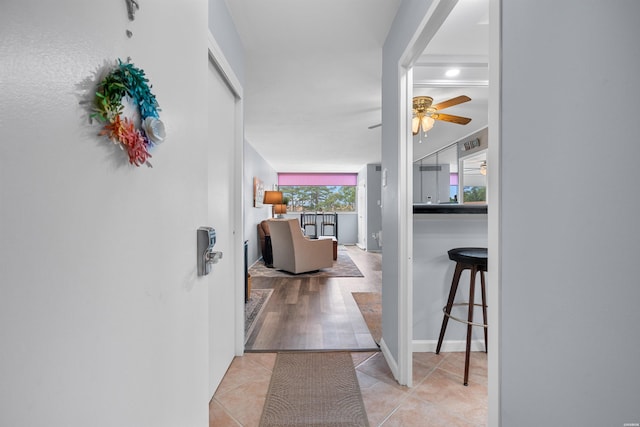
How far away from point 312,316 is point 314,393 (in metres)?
1.35

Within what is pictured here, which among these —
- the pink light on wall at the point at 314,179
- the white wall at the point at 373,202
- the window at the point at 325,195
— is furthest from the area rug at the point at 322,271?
the pink light on wall at the point at 314,179

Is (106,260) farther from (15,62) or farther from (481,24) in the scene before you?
(481,24)

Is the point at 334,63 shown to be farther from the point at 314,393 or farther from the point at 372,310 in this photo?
the point at 314,393

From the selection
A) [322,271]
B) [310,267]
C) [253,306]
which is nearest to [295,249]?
A: [310,267]

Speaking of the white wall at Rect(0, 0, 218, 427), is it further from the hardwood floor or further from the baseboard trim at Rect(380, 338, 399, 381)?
the hardwood floor

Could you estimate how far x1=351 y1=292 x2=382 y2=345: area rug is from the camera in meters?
2.73

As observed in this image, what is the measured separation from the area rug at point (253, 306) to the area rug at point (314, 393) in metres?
0.66

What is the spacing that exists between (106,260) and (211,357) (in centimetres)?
144

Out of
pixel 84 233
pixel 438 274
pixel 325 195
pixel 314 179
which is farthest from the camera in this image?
pixel 325 195

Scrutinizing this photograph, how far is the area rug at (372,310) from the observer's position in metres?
2.73

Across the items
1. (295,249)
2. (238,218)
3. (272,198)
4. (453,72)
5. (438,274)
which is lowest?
(295,249)

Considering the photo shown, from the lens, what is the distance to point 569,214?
620 mm

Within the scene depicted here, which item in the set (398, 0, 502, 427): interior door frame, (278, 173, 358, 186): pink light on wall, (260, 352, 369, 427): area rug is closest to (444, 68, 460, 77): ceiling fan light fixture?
(398, 0, 502, 427): interior door frame

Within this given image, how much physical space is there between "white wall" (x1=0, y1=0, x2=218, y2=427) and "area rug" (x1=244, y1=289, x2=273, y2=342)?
202cm
